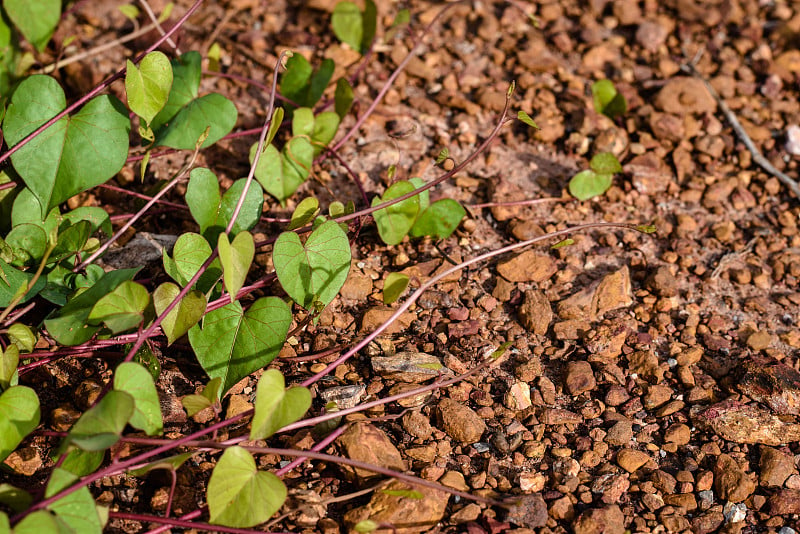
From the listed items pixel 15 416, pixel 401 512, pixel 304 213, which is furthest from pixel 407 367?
pixel 15 416

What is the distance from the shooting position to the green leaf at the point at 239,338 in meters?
1.81

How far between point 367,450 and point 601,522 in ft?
1.81

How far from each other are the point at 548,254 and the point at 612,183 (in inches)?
17.8

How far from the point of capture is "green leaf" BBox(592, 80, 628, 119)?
109 inches

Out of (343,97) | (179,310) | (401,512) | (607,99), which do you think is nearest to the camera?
(401,512)

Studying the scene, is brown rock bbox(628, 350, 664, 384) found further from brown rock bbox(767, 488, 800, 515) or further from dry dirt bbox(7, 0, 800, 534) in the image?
brown rock bbox(767, 488, 800, 515)

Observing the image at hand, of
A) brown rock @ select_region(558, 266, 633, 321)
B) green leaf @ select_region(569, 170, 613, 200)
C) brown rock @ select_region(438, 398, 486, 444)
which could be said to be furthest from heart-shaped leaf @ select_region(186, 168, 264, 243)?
green leaf @ select_region(569, 170, 613, 200)

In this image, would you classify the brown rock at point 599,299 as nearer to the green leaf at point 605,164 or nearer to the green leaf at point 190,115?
the green leaf at point 605,164

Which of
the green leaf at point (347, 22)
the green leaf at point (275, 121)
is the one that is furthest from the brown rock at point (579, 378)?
the green leaf at point (347, 22)

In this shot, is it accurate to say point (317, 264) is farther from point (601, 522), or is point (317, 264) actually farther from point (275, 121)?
point (601, 522)

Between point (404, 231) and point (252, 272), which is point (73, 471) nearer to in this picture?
point (252, 272)

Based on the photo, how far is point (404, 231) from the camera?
2.20 metres

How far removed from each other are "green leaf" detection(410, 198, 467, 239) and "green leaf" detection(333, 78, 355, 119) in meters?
0.50

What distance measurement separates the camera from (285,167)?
7.62ft
